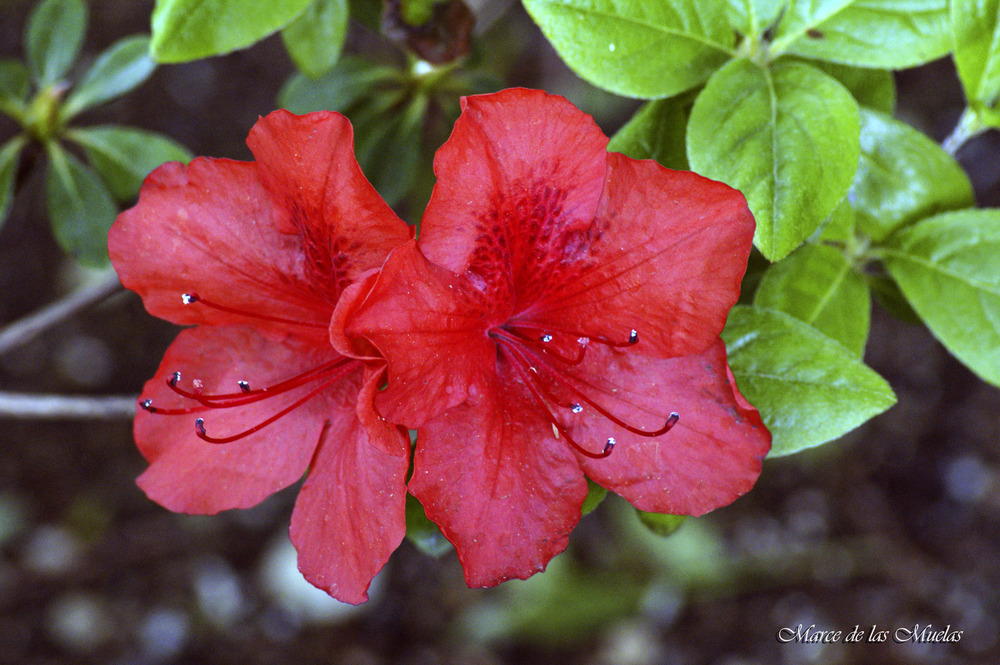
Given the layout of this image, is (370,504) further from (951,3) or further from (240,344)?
(951,3)

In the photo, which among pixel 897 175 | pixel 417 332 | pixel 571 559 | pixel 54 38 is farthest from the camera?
pixel 571 559

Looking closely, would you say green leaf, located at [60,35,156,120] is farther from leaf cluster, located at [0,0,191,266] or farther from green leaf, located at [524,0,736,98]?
green leaf, located at [524,0,736,98]

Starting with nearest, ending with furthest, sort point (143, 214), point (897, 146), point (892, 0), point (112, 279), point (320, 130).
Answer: point (320, 130), point (143, 214), point (892, 0), point (897, 146), point (112, 279)

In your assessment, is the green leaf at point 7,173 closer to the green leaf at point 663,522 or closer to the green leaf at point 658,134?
the green leaf at point 658,134

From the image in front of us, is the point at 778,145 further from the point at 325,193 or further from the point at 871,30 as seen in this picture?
the point at 325,193

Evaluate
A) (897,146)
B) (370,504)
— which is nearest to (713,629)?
(897,146)

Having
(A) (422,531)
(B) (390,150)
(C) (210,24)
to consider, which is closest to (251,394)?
(A) (422,531)
